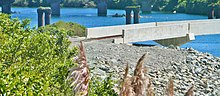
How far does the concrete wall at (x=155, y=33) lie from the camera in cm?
3569

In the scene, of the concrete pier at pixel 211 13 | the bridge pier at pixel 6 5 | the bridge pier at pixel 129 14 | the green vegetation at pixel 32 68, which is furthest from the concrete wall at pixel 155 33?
the bridge pier at pixel 6 5

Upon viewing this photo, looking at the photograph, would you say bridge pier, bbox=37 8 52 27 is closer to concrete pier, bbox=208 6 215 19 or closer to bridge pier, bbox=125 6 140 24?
bridge pier, bbox=125 6 140 24

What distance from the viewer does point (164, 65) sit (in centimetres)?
2809

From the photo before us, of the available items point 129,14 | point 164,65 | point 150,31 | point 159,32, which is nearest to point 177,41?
point 159,32

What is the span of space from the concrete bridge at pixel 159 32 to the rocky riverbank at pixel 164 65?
2907 mm

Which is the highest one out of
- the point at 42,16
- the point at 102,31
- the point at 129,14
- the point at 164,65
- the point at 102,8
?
the point at 102,31

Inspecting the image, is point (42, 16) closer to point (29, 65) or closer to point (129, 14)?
point (129, 14)

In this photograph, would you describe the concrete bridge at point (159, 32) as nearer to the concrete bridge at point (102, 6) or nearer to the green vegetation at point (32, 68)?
the green vegetation at point (32, 68)

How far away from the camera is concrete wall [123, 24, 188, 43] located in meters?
35.7

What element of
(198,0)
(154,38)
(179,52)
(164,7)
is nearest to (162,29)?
(154,38)

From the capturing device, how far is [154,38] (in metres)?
37.2

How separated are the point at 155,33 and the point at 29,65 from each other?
2631cm

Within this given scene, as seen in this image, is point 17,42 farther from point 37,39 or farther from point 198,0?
point 198,0

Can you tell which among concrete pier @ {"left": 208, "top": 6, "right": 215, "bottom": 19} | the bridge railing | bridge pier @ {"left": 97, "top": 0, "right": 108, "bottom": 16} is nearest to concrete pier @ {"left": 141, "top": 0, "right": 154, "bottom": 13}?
bridge pier @ {"left": 97, "top": 0, "right": 108, "bottom": 16}
